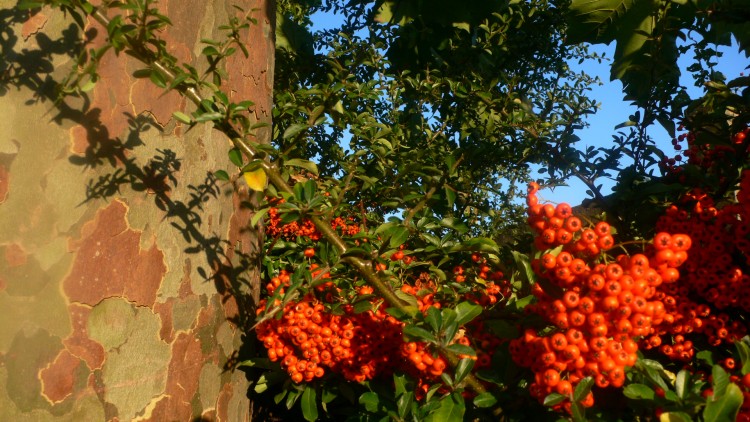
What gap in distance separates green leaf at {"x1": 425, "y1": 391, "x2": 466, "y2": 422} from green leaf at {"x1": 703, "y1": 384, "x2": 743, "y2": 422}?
1.99 ft

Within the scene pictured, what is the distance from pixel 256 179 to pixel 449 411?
35.3 inches

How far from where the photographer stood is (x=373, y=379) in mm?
2170

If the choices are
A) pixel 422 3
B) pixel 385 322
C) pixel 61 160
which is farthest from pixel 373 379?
pixel 422 3

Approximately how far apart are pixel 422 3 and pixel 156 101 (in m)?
3.06

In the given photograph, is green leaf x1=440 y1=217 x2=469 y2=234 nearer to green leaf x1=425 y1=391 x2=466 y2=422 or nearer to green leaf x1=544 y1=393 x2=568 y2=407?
green leaf x1=425 y1=391 x2=466 y2=422

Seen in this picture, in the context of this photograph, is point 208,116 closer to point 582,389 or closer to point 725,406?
point 582,389

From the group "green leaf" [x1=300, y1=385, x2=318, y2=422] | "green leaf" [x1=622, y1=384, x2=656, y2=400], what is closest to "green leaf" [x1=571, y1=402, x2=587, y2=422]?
"green leaf" [x1=622, y1=384, x2=656, y2=400]

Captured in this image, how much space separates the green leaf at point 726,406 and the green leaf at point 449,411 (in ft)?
1.99

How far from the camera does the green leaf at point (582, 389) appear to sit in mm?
1469

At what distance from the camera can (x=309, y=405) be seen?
219cm

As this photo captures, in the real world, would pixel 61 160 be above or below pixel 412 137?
below

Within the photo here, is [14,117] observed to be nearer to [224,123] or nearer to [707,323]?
[224,123]

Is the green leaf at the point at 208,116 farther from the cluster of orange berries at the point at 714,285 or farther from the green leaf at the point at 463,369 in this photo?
the cluster of orange berries at the point at 714,285

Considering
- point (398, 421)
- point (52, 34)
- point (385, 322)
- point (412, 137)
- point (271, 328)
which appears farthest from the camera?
point (412, 137)
